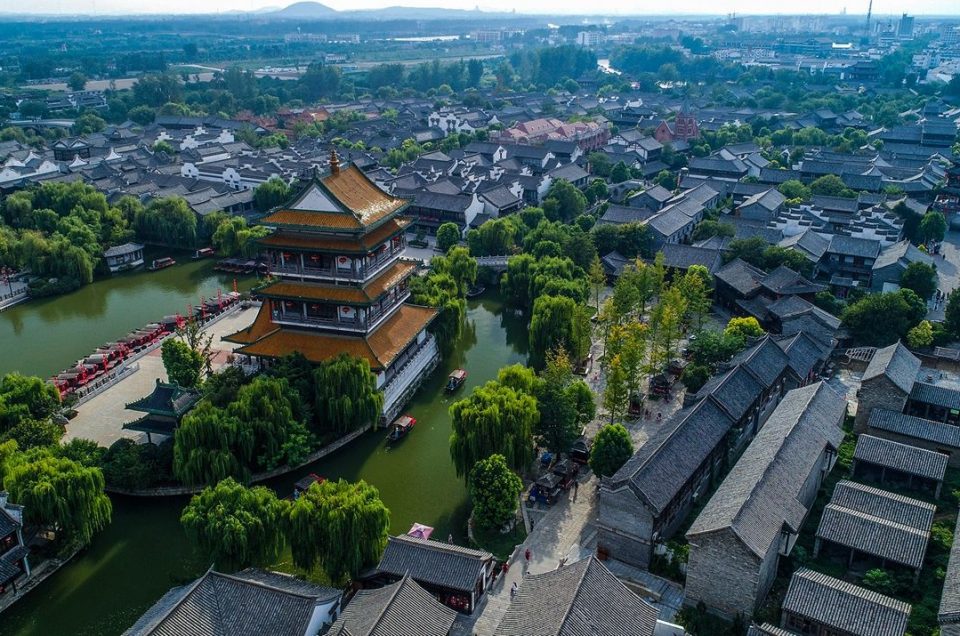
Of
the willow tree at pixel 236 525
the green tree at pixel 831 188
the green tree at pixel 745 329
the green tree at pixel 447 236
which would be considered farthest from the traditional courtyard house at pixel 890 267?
the willow tree at pixel 236 525

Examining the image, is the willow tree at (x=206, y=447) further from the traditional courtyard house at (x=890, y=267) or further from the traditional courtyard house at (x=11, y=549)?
the traditional courtyard house at (x=890, y=267)

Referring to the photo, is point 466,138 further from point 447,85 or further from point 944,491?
point 944,491

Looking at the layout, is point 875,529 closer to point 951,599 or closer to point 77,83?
point 951,599

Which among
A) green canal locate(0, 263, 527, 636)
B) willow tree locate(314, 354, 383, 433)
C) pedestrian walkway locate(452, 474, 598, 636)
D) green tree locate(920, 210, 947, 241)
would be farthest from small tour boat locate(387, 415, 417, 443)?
green tree locate(920, 210, 947, 241)

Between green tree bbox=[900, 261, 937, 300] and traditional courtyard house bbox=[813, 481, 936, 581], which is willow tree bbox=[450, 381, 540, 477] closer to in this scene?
traditional courtyard house bbox=[813, 481, 936, 581]

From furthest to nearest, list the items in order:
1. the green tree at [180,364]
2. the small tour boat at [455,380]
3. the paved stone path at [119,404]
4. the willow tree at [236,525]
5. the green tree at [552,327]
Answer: the green tree at [552,327]
the small tour boat at [455,380]
the green tree at [180,364]
the paved stone path at [119,404]
the willow tree at [236,525]

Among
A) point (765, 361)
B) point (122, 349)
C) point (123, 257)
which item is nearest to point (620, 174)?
point (765, 361)
